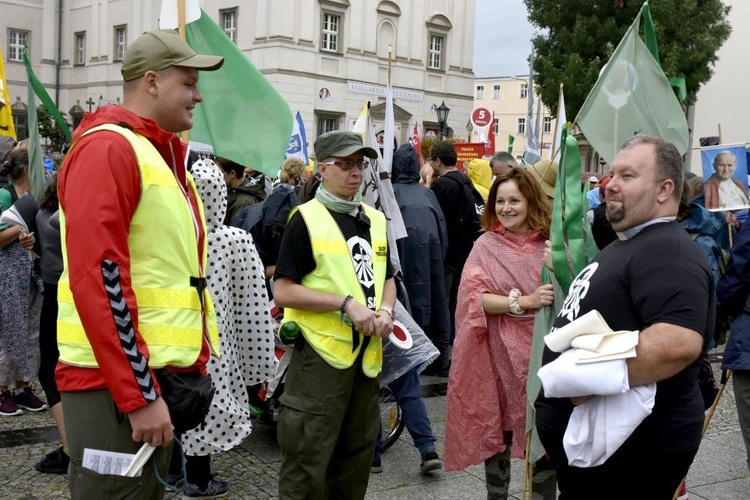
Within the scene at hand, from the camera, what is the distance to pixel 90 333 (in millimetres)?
2293

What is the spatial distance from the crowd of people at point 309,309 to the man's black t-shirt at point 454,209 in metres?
1.17

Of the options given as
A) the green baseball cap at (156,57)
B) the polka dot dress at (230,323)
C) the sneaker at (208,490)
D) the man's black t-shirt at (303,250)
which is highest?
the green baseball cap at (156,57)

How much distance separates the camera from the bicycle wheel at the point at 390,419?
564 cm

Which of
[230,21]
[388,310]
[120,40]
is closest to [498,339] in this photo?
[388,310]

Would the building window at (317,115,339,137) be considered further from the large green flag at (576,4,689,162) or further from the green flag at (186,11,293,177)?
the large green flag at (576,4,689,162)

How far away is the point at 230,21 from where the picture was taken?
36.5 meters

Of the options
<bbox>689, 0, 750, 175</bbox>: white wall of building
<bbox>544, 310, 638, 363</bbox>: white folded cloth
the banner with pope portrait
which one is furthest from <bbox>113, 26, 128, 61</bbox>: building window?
<bbox>544, 310, 638, 363</bbox>: white folded cloth

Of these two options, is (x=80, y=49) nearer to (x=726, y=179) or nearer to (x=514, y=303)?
(x=726, y=179)

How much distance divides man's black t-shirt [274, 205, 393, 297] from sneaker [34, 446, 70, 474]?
7.39 feet

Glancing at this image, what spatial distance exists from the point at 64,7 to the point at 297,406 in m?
46.5

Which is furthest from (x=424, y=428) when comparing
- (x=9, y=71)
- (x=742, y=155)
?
(x=9, y=71)

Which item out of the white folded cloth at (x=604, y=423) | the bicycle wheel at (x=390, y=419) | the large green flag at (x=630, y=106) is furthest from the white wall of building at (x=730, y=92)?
the white folded cloth at (x=604, y=423)

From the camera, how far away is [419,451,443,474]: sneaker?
204 inches

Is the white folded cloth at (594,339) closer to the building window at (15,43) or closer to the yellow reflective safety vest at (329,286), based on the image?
the yellow reflective safety vest at (329,286)
